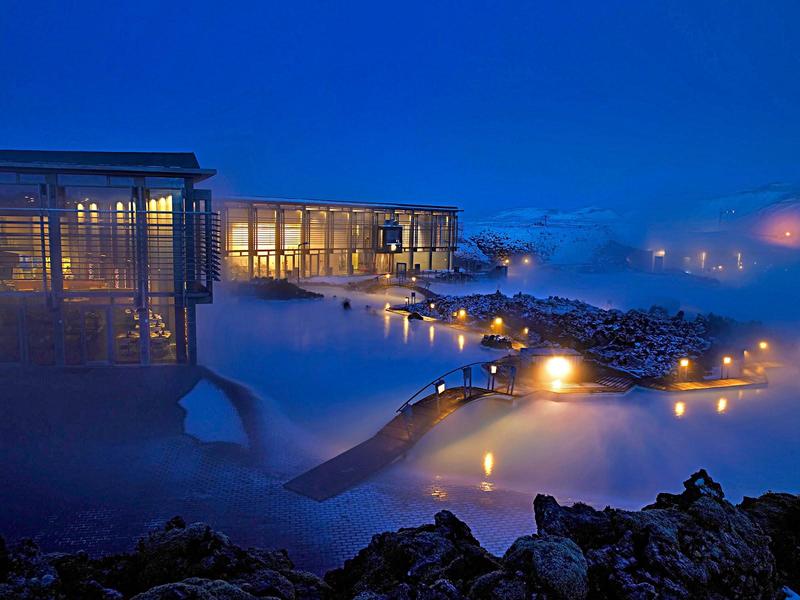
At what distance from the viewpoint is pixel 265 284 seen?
34594mm

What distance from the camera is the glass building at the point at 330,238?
135 feet

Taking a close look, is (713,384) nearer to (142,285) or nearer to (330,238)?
(142,285)

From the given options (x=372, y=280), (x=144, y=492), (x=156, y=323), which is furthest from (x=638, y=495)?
(x=372, y=280)

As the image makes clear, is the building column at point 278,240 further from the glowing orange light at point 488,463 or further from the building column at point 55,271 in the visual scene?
the glowing orange light at point 488,463

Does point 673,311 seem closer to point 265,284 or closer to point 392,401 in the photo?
point 265,284

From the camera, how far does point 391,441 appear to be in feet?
42.3

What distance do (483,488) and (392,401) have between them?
18.1 feet

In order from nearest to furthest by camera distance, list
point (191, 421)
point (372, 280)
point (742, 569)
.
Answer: point (742, 569)
point (191, 421)
point (372, 280)

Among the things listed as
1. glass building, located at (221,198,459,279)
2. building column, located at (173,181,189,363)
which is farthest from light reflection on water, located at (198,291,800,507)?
glass building, located at (221,198,459,279)

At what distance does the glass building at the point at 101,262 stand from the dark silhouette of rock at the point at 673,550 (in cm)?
1311

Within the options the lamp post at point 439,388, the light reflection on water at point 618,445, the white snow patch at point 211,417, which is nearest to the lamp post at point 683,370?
the light reflection on water at point 618,445

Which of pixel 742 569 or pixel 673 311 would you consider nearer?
pixel 742 569

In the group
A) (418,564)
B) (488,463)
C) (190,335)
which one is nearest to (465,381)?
(488,463)

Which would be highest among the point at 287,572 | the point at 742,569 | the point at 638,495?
the point at 742,569
